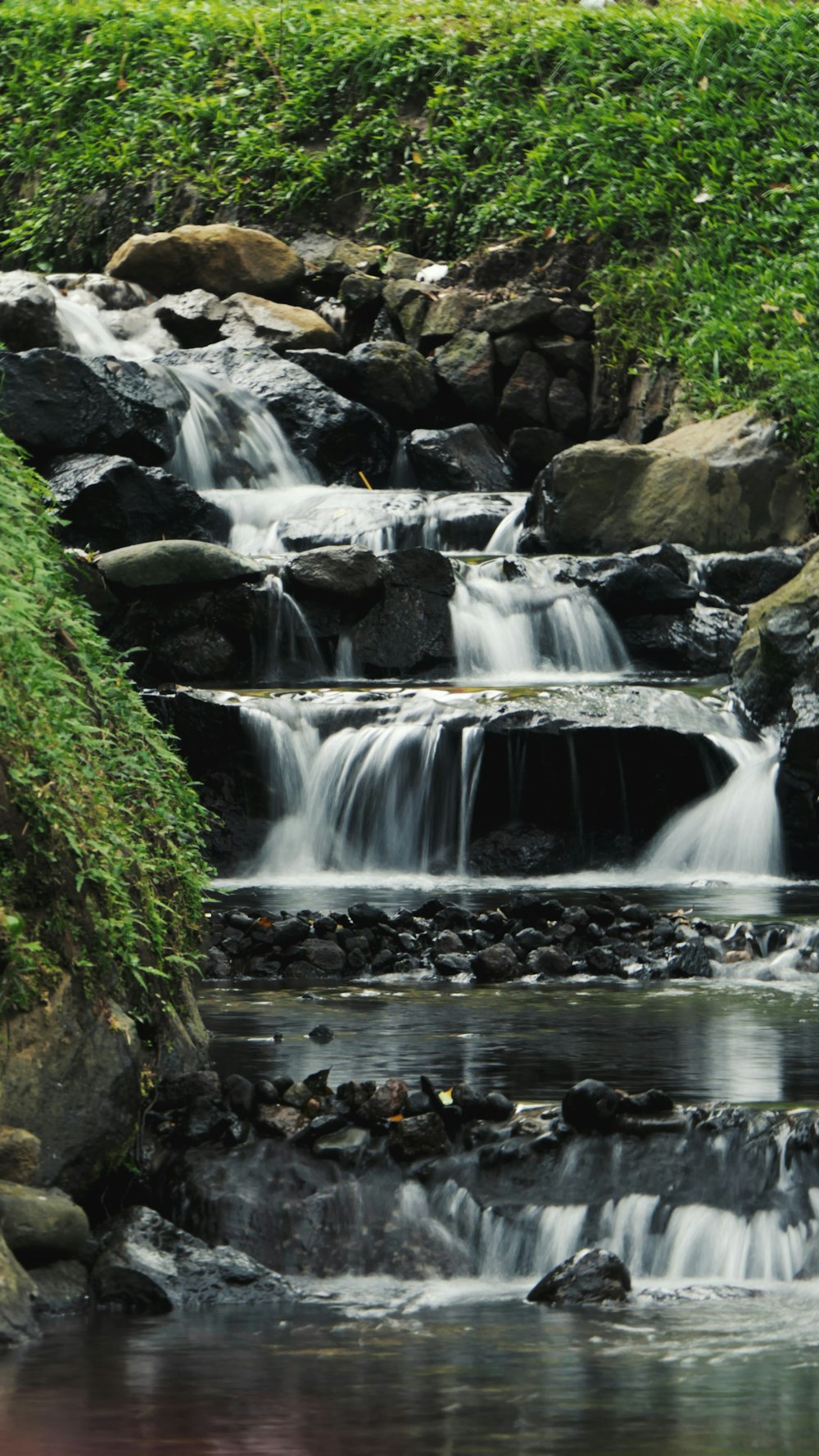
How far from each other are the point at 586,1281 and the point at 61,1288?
3.77 feet

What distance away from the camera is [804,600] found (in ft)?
34.7

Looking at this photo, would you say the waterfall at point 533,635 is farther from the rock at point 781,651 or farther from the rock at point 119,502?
the rock at point 119,502

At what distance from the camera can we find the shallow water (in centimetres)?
315

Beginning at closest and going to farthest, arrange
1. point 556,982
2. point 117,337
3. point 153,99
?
point 556,982 < point 117,337 < point 153,99

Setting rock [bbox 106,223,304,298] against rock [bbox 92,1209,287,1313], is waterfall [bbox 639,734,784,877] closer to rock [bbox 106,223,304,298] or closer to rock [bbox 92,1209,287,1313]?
rock [bbox 92,1209,287,1313]

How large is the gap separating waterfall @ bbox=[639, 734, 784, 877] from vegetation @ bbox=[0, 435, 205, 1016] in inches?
196

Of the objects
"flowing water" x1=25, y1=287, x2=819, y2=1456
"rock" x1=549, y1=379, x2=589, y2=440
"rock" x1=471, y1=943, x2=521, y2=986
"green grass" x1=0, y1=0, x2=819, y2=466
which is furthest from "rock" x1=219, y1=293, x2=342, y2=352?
"rock" x1=471, y1=943, x2=521, y2=986

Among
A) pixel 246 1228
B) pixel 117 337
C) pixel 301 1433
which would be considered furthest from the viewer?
pixel 117 337

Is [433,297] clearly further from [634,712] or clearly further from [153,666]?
[634,712]


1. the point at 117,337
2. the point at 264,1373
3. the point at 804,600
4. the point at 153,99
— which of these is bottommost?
the point at 264,1373

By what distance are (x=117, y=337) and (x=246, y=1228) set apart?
1342cm

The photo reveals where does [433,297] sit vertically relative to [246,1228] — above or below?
above

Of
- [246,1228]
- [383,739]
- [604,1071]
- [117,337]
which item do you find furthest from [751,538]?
[246,1228]

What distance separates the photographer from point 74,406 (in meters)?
13.9
